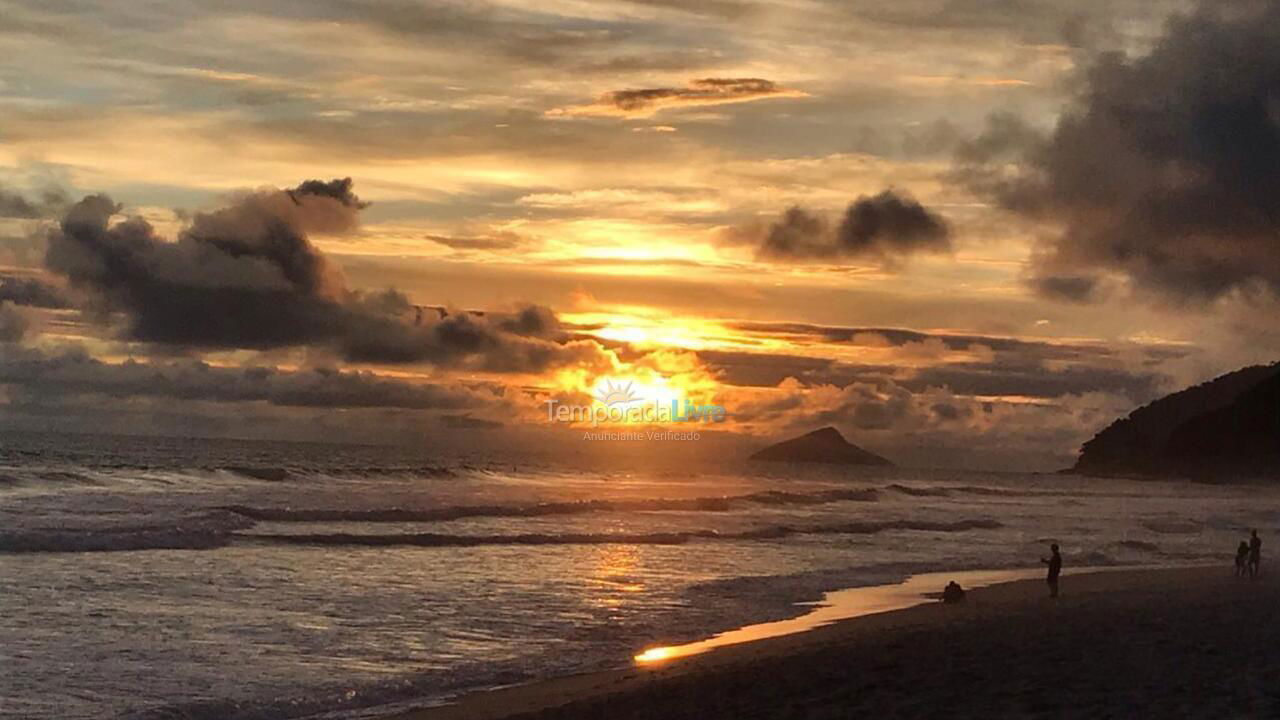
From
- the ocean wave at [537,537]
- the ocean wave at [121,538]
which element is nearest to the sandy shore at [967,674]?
the ocean wave at [537,537]

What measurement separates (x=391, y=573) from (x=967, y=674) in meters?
20.7

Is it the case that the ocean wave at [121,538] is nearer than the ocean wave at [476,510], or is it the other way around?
the ocean wave at [121,538]

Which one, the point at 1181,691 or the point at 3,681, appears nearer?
the point at 1181,691

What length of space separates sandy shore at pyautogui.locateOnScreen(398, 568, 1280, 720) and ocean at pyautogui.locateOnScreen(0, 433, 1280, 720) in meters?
2.22

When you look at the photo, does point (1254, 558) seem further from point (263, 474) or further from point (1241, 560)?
point (263, 474)

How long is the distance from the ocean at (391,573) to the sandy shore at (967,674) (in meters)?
2.22

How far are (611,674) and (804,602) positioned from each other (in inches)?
449

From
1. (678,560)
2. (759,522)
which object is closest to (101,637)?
(678,560)

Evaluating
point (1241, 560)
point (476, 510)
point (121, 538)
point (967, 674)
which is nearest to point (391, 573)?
point (121, 538)

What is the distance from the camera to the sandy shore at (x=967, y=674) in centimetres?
1438

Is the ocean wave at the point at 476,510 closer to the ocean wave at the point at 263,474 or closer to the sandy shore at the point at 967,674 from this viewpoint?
the ocean wave at the point at 263,474

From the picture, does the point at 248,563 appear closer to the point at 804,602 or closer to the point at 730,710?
the point at 804,602

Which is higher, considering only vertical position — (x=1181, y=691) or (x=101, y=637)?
Result: (x=1181, y=691)

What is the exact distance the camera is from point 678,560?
4062 centimetres
